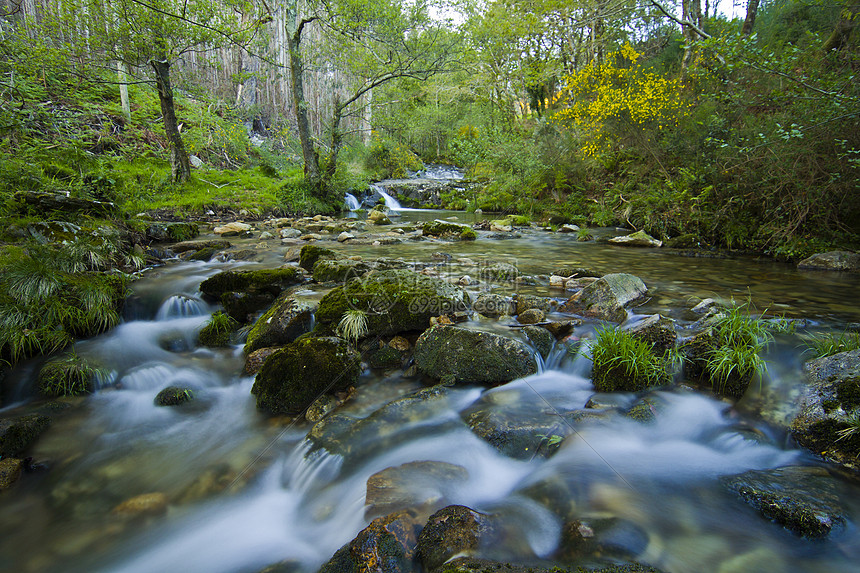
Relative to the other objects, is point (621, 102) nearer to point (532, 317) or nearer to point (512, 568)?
point (532, 317)

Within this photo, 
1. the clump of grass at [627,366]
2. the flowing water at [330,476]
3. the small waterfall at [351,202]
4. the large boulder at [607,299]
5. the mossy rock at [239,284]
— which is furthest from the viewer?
the small waterfall at [351,202]

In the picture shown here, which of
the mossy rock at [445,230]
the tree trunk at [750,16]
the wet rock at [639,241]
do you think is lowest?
the wet rock at [639,241]

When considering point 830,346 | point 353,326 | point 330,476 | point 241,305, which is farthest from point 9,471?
point 830,346

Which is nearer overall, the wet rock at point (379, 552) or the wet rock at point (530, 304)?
the wet rock at point (379, 552)

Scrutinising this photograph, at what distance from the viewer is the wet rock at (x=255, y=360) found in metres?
4.06

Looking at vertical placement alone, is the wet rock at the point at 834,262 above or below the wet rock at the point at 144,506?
above

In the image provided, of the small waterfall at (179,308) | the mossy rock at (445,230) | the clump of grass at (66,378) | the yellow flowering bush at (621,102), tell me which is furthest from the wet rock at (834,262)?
the clump of grass at (66,378)

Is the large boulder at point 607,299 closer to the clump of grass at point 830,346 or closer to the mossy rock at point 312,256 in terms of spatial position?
the clump of grass at point 830,346

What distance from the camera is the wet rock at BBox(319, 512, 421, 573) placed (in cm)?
187

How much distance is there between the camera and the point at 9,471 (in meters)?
2.75

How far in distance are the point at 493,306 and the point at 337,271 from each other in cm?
262

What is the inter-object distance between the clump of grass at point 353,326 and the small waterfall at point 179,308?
252 cm

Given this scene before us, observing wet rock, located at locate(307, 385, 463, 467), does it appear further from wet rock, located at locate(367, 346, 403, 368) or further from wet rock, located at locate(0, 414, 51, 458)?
wet rock, located at locate(0, 414, 51, 458)

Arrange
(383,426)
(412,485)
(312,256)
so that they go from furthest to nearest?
(312,256)
(383,426)
(412,485)
